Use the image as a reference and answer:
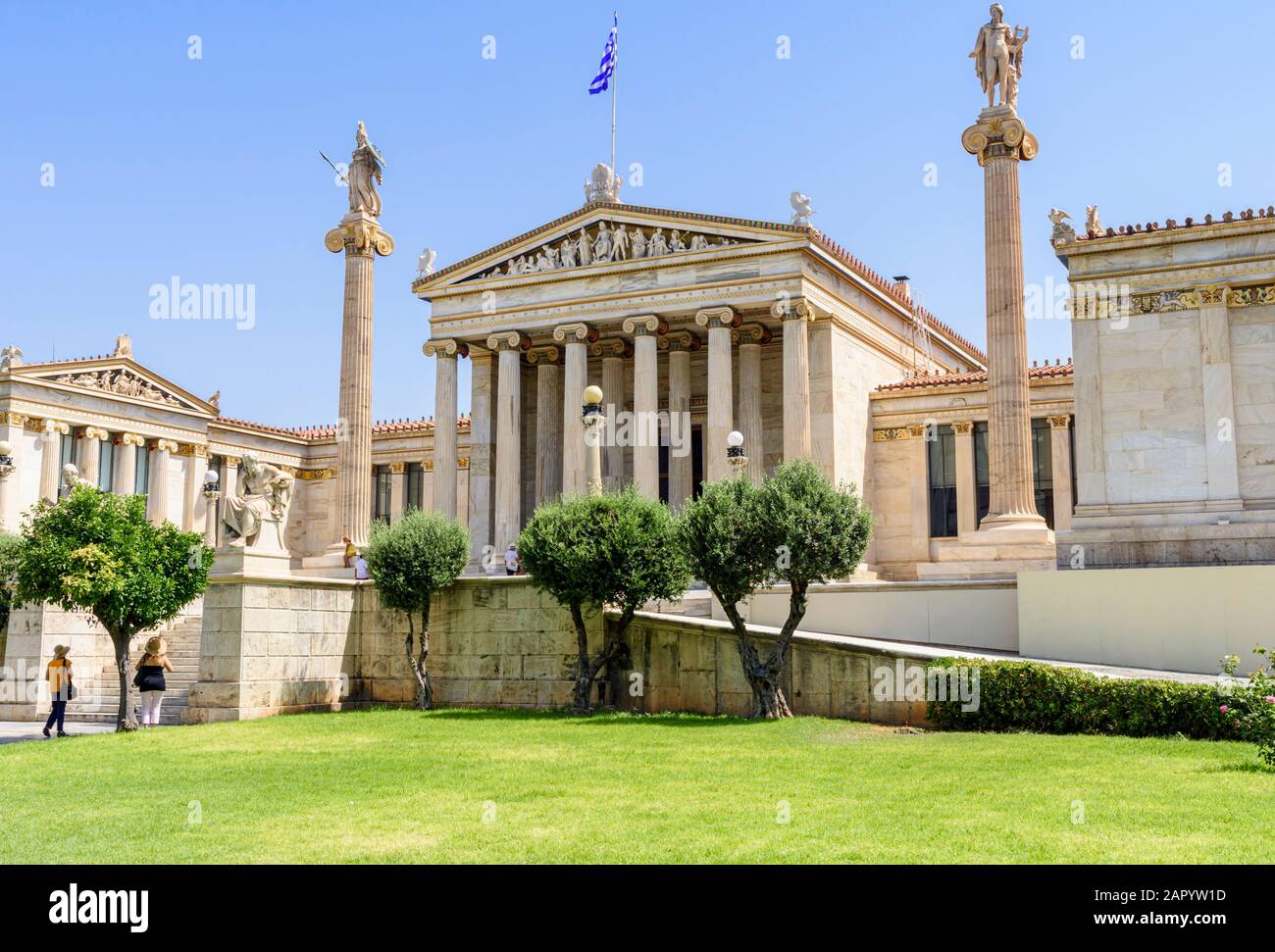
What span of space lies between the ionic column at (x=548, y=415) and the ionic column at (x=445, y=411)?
3325 mm

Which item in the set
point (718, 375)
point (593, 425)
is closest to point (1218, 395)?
point (593, 425)

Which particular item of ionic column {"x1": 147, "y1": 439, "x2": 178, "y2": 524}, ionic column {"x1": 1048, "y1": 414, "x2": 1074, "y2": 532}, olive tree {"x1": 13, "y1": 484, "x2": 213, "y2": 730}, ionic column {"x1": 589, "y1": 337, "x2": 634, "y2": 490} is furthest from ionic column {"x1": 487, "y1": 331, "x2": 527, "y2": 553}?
ionic column {"x1": 147, "y1": 439, "x2": 178, "y2": 524}

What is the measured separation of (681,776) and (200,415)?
48619mm

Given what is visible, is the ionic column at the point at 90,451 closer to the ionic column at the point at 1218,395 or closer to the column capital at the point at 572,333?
the column capital at the point at 572,333

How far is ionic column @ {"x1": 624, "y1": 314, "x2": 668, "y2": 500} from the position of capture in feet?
136

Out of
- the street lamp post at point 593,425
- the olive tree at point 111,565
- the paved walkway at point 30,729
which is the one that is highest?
the street lamp post at point 593,425

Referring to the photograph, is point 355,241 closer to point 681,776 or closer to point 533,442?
point 533,442

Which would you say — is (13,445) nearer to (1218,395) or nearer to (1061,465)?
(1061,465)

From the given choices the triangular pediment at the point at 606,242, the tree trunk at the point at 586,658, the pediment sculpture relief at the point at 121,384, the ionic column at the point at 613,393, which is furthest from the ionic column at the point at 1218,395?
the pediment sculpture relief at the point at 121,384

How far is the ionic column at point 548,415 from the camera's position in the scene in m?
47.4

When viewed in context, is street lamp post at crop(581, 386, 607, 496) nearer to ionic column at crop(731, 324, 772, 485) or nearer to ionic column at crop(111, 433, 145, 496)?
ionic column at crop(731, 324, 772, 485)
